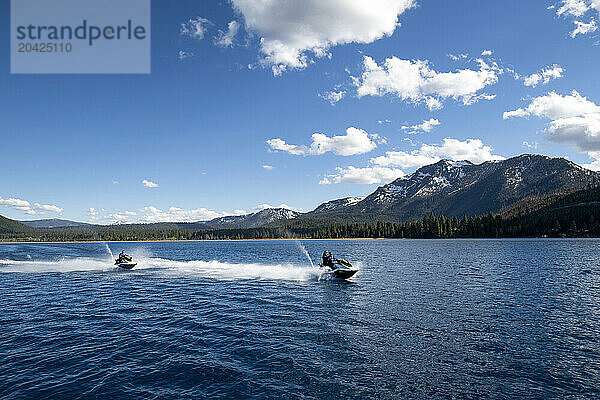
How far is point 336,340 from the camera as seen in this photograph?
2550cm

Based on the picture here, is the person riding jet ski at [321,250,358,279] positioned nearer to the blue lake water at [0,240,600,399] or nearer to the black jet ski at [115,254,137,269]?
the blue lake water at [0,240,600,399]

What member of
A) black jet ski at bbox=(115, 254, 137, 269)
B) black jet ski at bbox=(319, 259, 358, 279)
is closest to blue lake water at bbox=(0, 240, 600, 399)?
black jet ski at bbox=(319, 259, 358, 279)

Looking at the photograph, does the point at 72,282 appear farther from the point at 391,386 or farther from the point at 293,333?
the point at 391,386

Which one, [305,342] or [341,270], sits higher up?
[341,270]

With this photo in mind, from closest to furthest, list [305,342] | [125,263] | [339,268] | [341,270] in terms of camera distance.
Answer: [305,342], [341,270], [339,268], [125,263]

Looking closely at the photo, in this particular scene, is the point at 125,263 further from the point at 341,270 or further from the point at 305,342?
the point at 305,342

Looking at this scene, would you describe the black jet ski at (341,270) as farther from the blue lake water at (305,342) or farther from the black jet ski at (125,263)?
the black jet ski at (125,263)

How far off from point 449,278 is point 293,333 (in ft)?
125

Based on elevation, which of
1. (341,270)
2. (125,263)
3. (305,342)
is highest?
(125,263)

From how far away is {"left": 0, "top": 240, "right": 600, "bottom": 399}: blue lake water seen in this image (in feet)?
60.1

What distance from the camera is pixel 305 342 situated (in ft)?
82.1

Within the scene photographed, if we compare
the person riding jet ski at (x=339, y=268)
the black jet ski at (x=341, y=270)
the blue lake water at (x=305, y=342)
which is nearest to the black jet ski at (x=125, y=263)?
the blue lake water at (x=305, y=342)

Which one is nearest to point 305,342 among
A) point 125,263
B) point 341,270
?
point 341,270

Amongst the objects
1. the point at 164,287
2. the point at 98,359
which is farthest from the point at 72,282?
the point at 98,359
